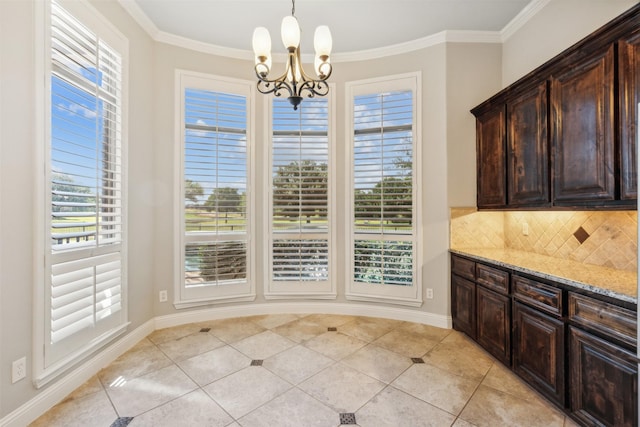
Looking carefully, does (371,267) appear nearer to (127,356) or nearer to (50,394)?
(127,356)

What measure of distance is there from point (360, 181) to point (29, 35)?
2.95 metres

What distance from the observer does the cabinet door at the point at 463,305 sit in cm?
275

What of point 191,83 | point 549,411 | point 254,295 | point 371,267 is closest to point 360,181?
point 371,267

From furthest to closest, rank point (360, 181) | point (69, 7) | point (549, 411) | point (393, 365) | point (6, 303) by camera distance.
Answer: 1. point (360, 181)
2. point (393, 365)
3. point (69, 7)
4. point (549, 411)
5. point (6, 303)

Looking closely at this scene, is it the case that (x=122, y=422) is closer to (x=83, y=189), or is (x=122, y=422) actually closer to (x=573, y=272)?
(x=83, y=189)

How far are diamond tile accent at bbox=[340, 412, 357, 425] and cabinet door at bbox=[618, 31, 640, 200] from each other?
83.1 inches

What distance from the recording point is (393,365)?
7.88 ft

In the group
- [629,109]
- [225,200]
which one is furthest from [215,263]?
[629,109]

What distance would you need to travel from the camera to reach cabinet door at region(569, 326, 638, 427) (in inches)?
56.9

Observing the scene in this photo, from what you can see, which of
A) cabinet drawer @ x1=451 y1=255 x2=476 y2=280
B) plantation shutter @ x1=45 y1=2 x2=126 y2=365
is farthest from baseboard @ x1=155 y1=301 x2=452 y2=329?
→ plantation shutter @ x1=45 y1=2 x2=126 y2=365

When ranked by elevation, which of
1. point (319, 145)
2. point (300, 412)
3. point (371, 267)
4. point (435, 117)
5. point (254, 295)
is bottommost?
point (300, 412)

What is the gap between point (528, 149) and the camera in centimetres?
236

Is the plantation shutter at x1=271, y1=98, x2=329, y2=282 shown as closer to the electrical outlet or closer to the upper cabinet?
the upper cabinet

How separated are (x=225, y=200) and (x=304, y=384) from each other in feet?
6.98
